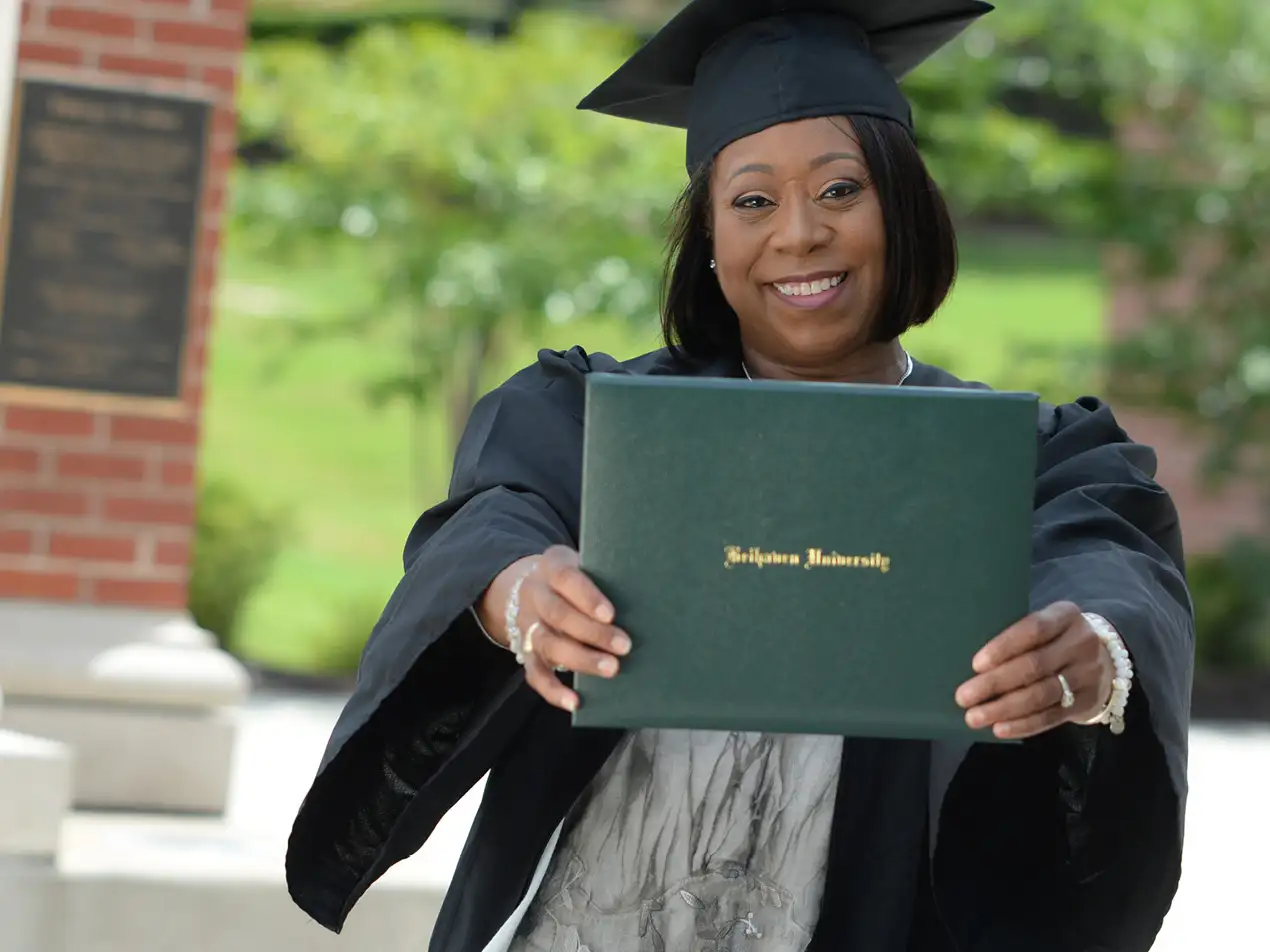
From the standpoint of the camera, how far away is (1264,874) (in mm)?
6832

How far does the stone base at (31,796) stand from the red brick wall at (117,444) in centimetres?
95

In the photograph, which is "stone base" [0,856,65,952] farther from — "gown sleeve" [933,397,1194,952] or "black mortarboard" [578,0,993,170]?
"gown sleeve" [933,397,1194,952]

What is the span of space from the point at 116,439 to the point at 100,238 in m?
0.57

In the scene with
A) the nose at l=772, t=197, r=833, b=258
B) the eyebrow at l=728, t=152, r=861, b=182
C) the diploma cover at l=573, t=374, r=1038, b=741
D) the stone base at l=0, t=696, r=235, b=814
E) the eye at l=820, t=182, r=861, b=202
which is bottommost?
the stone base at l=0, t=696, r=235, b=814

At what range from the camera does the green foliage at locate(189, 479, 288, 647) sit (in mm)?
11039

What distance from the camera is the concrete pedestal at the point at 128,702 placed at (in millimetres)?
5316

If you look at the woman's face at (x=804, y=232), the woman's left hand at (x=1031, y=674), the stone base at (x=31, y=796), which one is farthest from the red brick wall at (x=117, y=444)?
the woman's left hand at (x=1031, y=674)

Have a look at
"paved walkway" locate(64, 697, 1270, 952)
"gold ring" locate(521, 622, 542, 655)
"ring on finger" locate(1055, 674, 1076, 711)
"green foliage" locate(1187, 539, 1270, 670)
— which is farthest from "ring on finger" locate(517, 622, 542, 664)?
"green foliage" locate(1187, 539, 1270, 670)

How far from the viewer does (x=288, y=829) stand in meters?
5.55

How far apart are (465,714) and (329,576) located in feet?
45.3

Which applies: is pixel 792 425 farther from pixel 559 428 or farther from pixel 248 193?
pixel 248 193

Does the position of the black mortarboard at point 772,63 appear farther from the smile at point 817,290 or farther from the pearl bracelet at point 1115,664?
the pearl bracelet at point 1115,664

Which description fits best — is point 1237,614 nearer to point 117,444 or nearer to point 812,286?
point 117,444

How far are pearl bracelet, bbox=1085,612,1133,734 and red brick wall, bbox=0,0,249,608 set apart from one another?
3773mm
